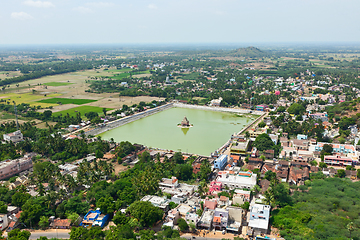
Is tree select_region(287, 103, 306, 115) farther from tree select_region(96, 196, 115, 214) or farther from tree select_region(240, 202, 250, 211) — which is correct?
tree select_region(96, 196, 115, 214)

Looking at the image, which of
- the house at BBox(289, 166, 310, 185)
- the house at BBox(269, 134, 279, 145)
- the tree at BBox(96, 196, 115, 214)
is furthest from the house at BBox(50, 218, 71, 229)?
the house at BBox(269, 134, 279, 145)

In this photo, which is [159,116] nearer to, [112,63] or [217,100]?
[217,100]

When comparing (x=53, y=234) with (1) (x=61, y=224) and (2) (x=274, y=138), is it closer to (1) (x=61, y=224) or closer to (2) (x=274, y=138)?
(1) (x=61, y=224)

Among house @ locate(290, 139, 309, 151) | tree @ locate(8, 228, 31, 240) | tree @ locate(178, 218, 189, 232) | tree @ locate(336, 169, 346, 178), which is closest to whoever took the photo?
tree @ locate(8, 228, 31, 240)

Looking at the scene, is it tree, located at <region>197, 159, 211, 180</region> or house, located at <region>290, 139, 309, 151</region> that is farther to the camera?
house, located at <region>290, 139, 309, 151</region>

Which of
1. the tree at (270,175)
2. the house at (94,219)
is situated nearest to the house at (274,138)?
the tree at (270,175)

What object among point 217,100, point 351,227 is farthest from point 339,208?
point 217,100

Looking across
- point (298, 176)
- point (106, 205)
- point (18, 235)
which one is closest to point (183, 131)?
point (298, 176)
